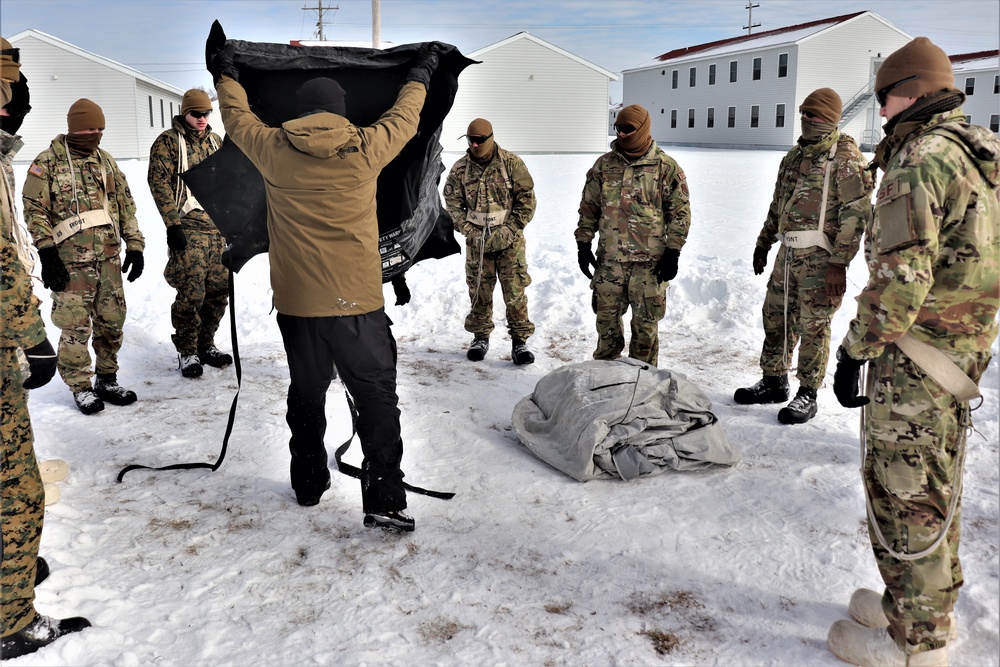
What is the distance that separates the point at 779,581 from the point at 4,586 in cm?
311

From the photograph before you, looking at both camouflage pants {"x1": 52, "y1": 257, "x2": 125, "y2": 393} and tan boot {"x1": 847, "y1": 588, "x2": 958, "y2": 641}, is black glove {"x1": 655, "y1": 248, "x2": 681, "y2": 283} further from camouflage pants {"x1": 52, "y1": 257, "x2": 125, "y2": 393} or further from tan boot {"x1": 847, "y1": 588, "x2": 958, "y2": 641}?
camouflage pants {"x1": 52, "y1": 257, "x2": 125, "y2": 393}

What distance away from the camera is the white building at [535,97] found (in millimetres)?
28469

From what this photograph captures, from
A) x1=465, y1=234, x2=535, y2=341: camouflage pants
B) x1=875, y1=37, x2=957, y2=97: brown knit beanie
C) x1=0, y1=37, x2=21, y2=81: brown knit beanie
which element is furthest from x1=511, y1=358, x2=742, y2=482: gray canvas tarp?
x1=0, y1=37, x2=21, y2=81: brown knit beanie

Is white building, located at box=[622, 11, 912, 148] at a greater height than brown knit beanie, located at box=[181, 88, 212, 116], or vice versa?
white building, located at box=[622, 11, 912, 148]

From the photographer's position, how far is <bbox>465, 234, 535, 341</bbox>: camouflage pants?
699 centimetres

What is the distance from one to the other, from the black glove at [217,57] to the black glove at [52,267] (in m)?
2.33

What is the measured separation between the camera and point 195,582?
3.32m

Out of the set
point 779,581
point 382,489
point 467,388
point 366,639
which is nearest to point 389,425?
point 382,489

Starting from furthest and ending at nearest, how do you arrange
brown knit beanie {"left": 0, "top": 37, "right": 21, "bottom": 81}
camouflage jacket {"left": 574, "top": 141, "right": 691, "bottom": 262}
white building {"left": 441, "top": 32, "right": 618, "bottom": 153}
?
1. white building {"left": 441, "top": 32, "right": 618, "bottom": 153}
2. camouflage jacket {"left": 574, "top": 141, "right": 691, "bottom": 262}
3. brown knit beanie {"left": 0, "top": 37, "right": 21, "bottom": 81}

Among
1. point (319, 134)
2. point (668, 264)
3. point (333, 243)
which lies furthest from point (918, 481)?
point (668, 264)

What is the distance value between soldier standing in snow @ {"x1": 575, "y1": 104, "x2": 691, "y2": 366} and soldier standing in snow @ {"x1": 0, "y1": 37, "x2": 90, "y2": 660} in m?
4.14

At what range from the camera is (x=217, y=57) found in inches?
144

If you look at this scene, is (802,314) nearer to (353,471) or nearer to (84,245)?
(353,471)

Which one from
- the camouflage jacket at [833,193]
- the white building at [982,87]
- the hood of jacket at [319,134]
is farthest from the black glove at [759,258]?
the white building at [982,87]
